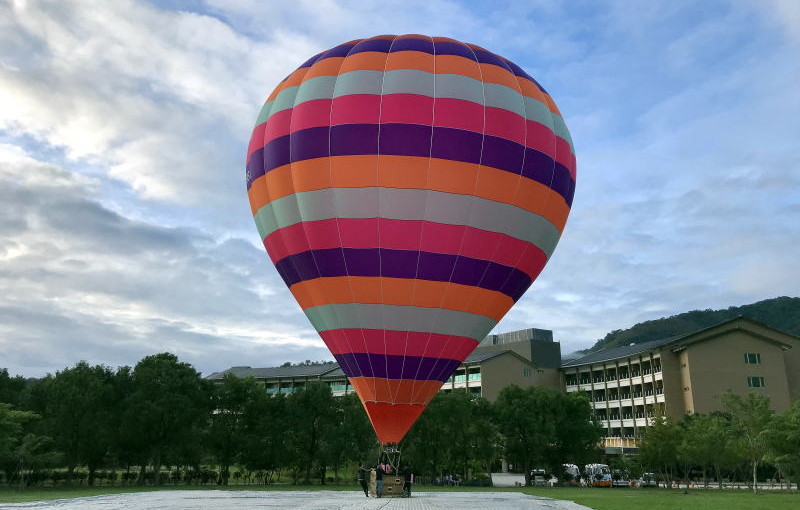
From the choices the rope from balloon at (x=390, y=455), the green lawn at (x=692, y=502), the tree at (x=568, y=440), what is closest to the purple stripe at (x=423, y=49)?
the rope from balloon at (x=390, y=455)

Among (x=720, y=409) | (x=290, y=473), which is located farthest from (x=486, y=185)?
(x=720, y=409)

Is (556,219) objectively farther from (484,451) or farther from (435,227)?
(484,451)

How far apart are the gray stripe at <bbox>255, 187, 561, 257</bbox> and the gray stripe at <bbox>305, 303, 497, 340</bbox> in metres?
3.29

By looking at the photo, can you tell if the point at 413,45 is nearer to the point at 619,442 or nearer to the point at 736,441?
the point at 736,441

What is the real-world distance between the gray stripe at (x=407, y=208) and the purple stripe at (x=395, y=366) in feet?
16.9

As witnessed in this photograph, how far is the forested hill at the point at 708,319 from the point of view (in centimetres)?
15975

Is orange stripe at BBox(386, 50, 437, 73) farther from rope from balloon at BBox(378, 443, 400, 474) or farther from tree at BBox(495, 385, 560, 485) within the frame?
tree at BBox(495, 385, 560, 485)

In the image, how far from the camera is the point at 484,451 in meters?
57.2

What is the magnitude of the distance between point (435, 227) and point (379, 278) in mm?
2723

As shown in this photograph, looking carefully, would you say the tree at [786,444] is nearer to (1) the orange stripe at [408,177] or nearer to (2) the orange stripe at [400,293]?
(2) the orange stripe at [400,293]

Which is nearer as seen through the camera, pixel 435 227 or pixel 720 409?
pixel 435 227

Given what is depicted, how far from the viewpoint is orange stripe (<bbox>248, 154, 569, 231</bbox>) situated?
23.7m

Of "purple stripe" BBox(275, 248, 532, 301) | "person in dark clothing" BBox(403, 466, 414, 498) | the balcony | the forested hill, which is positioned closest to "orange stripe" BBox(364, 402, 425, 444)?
"person in dark clothing" BBox(403, 466, 414, 498)

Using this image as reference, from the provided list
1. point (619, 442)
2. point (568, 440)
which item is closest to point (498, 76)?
point (568, 440)
